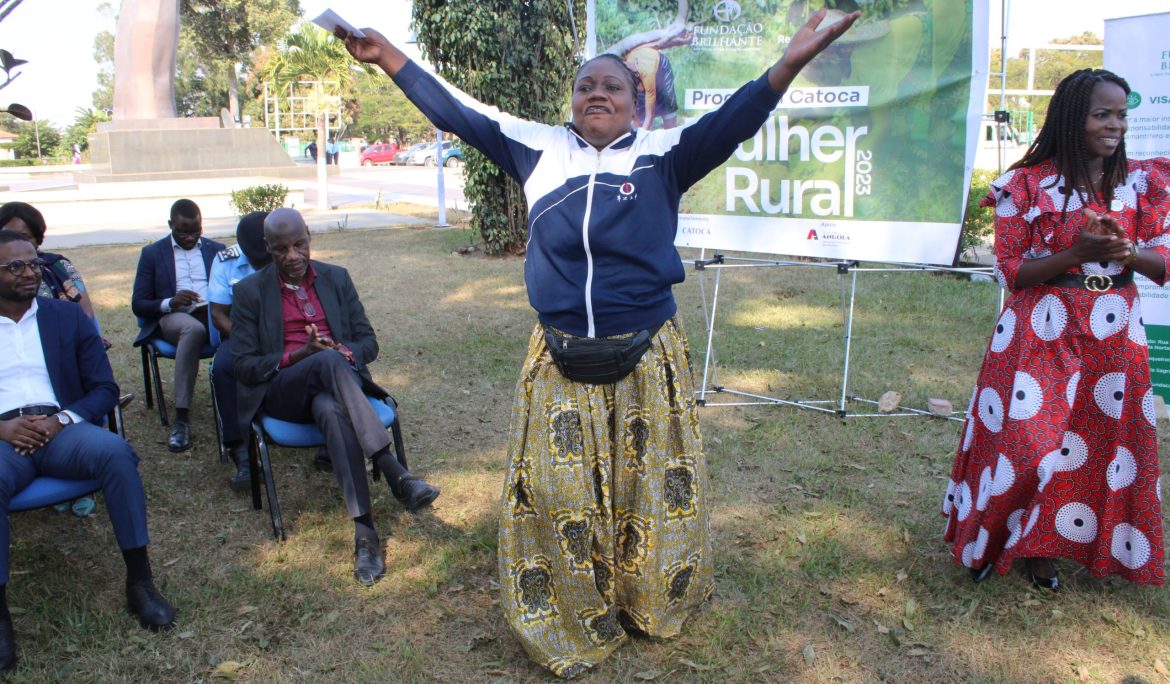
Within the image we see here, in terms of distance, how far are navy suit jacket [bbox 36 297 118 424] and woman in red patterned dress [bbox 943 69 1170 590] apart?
12.1 feet

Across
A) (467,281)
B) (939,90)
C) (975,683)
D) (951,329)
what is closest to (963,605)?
(975,683)

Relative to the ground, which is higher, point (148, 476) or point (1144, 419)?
point (1144, 419)

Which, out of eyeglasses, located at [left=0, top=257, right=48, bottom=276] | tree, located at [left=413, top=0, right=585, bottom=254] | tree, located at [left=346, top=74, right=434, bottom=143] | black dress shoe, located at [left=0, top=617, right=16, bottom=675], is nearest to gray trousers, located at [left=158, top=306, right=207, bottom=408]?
eyeglasses, located at [left=0, top=257, right=48, bottom=276]

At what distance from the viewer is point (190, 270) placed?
5855mm

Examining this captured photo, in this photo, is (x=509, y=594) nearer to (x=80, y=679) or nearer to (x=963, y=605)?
(x=80, y=679)

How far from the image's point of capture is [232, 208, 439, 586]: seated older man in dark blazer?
4.01 m

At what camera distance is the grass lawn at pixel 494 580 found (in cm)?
327

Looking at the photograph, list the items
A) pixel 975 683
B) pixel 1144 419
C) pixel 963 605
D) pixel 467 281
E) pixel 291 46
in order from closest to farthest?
1. pixel 975 683
2. pixel 1144 419
3. pixel 963 605
4. pixel 467 281
5. pixel 291 46

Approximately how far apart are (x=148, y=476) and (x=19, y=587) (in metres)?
1.22

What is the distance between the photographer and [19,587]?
381 cm

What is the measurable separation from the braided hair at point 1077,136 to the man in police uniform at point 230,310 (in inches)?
152

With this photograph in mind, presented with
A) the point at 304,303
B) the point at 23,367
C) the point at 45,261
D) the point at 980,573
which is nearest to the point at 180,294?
the point at 45,261

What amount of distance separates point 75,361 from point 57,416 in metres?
0.34

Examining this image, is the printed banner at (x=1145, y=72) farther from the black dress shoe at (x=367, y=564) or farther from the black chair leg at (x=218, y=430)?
the black chair leg at (x=218, y=430)
